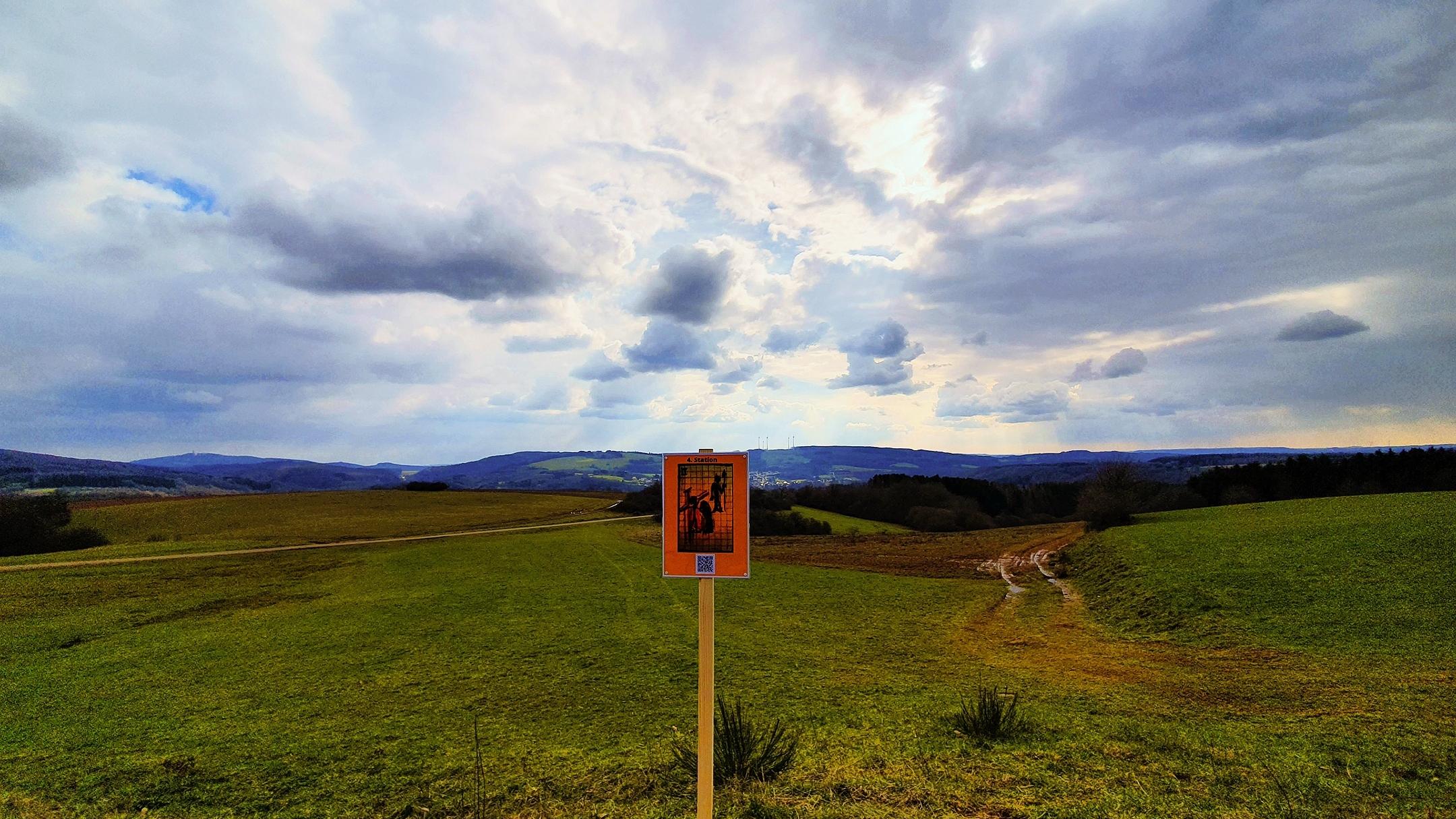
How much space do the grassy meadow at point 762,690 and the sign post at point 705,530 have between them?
1.14 metres

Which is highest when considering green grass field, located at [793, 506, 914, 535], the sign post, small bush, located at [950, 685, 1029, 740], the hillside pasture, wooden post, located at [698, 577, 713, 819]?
the sign post

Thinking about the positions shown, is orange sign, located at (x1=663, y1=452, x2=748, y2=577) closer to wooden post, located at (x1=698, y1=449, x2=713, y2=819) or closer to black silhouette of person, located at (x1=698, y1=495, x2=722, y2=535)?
black silhouette of person, located at (x1=698, y1=495, x2=722, y2=535)

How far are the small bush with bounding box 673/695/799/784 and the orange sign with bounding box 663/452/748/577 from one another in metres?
1.80

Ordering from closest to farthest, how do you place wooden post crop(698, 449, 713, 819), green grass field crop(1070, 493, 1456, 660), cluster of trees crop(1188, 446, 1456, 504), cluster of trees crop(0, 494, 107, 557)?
wooden post crop(698, 449, 713, 819) < green grass field crop(1070, 493, 1456, 660) < cluster of trees crop(0, 494, 107, 557) < cluster of trees crop(1188, 446, 1456, 504)

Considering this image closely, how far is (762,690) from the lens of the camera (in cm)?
871

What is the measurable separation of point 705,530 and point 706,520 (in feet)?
0.24

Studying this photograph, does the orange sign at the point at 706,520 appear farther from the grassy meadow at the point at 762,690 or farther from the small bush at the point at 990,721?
the small bush at the point at 990,721

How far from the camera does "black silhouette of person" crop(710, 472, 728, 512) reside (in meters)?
4.15

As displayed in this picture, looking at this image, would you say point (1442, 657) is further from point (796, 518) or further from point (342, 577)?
point (796, 518)

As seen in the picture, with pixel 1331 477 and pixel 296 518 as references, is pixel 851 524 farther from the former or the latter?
pixel 296 518

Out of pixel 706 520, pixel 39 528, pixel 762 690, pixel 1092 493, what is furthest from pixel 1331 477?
pixel 39 528

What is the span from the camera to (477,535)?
38.6 m

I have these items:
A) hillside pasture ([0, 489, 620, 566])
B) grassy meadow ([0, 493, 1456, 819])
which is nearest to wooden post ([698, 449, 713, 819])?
grassy meadow ([0, 493, 1456, 819])

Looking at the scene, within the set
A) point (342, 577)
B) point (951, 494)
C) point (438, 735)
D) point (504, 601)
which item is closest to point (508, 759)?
point (438, 735)
